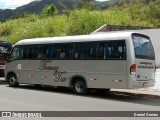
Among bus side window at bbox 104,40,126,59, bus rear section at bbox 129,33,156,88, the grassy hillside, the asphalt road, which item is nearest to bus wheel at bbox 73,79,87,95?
the asphalt road

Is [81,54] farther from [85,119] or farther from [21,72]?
[85,119]

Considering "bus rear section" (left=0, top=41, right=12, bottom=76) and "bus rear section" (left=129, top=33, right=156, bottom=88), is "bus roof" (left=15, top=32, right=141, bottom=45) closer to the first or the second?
"bus rear section" (left=129, top=33, right=156, bottom=88)

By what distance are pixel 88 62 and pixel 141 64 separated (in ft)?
8.15

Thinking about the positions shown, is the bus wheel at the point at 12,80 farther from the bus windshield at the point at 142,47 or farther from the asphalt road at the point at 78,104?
the bus windshield at the point at 142,47

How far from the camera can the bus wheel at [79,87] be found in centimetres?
1653

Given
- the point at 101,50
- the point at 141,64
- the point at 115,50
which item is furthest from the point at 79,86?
the point at 141,64

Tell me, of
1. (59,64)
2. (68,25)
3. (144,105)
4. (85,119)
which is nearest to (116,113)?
(85,119)

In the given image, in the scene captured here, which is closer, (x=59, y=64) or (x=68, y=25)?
(x=59, y=64)

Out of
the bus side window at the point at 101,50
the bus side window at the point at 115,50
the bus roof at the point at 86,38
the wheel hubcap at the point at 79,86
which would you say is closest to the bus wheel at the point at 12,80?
the bus roof at the point at 86,38

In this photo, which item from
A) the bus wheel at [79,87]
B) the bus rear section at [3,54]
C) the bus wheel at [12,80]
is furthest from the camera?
the bus rear section at [3,54]

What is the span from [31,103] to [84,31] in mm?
21176

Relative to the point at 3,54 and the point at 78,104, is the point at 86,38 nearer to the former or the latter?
the point at 78,104

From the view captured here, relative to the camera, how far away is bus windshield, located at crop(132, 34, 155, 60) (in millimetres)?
15044

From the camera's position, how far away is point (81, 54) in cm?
1667
